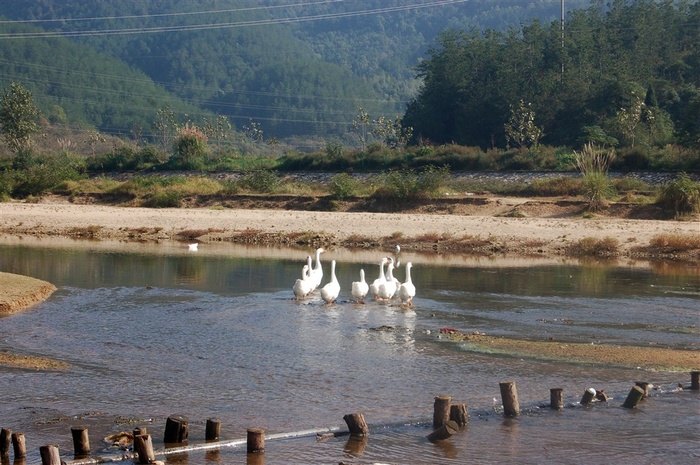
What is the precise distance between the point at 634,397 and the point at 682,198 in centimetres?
2536

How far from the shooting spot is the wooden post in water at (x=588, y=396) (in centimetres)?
1279

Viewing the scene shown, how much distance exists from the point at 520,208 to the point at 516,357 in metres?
24.8

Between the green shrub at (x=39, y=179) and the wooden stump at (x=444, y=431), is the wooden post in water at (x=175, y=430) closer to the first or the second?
the wooden stump at (x=444, y=431)

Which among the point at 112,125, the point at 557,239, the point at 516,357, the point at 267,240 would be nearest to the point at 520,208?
the point at 557,239

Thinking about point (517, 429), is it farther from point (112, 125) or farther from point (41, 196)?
point (112, 125)

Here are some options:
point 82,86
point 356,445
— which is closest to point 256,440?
point 356,445

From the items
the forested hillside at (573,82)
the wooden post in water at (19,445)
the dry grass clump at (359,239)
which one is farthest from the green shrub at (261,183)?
the wooden post in water at (19,445)

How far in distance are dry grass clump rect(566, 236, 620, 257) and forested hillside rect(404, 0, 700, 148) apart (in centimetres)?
2585

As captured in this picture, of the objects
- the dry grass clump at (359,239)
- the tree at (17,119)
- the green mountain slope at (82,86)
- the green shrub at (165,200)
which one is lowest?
the dry grass clump at (359,239)

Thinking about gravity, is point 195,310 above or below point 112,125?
below

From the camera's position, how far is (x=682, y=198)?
119 ft

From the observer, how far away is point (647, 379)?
14375mm

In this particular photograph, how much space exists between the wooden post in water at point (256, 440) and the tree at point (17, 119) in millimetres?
65044

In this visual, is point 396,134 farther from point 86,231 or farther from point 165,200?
point 86,231
